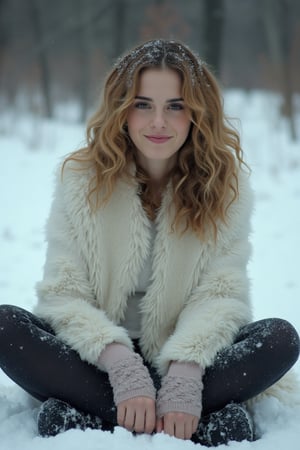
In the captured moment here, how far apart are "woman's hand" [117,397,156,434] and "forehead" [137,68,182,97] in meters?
1.03

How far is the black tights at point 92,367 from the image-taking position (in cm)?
167

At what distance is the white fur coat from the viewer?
1.92 meters

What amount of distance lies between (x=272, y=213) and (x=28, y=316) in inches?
165

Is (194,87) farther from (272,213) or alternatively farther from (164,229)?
(272,213)

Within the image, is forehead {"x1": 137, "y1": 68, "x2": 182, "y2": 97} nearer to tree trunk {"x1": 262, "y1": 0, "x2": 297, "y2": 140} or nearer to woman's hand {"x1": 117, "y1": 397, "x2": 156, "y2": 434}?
woman's hand {"x1": 117, "y1": 397, "x2": 156, "y2": 434}

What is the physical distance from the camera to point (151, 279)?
200cm

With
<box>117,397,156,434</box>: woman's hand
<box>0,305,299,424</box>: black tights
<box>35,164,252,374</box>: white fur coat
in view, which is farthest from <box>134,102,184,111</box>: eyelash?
<box>117,397,156,434</box>: woman's hand

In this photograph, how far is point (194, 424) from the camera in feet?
5.25

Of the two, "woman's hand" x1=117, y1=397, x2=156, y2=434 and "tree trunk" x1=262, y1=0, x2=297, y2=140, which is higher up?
"tree trunk" x1=262, y1=0, x2=297, y2=140

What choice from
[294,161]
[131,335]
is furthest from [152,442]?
[294,161]

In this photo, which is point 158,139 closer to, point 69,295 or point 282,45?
point 69,295

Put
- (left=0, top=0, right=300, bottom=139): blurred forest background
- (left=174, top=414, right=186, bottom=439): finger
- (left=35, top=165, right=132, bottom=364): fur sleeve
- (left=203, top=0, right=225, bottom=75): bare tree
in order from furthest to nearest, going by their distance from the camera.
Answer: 1. (left=0, top=0, right=300, bottom=139): blurred forest background
2. (left=203, top=0, right=225, bottom=75): bare tree
3. (left=35, top=165, right=132, bottom=364): fur sleeve
4. (left=174, top=414, right=186, bottom=439): finger

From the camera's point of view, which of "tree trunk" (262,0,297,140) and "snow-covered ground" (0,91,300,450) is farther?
"tree trunk" (262,0,297,140)

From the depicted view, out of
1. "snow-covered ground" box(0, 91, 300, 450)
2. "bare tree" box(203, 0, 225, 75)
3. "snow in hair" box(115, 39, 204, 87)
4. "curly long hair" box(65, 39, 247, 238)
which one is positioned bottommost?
"snow-covered ground" box(0, 91, 300, 450)
